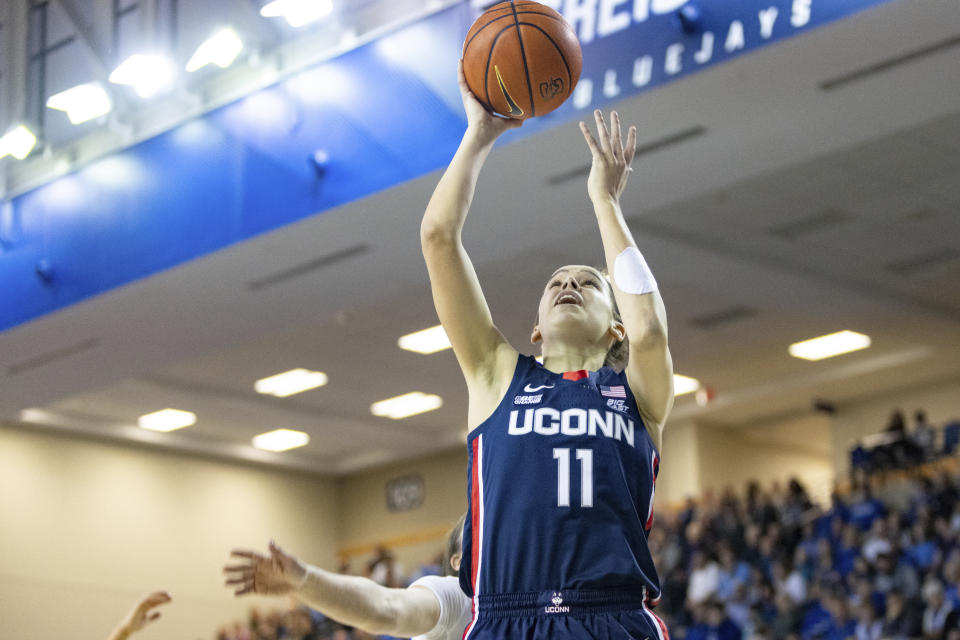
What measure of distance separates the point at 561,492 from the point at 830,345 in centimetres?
1515

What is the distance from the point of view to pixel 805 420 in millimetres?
20922

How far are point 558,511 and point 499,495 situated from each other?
0.46 feet

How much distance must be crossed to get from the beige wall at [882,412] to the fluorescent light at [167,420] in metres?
10.2

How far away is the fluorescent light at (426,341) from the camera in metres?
16.1

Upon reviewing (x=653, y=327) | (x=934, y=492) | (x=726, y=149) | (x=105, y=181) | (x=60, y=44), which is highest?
(x=60, y=44)

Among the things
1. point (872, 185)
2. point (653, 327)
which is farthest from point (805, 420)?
point (653, 327)

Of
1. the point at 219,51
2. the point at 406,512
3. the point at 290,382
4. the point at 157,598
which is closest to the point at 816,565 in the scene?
the point at 290,382

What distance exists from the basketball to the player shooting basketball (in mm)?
331

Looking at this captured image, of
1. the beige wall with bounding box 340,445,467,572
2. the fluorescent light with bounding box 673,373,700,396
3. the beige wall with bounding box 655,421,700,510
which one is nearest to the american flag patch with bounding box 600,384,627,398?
the fluorescent light with bounding box 673,373,700,396

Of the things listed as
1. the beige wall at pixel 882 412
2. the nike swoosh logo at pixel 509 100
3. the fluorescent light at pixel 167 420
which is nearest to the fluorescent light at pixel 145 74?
the fluorescent light at pixel 167 420

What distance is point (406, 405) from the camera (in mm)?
19781

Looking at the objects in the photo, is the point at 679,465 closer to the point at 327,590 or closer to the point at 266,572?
the point at 327,590

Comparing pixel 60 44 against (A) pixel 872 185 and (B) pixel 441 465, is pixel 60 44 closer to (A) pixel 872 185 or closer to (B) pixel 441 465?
(A) pixel 872 185

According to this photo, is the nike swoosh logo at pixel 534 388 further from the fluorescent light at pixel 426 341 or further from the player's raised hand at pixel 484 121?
the fluorescent light at pixel 426 341
